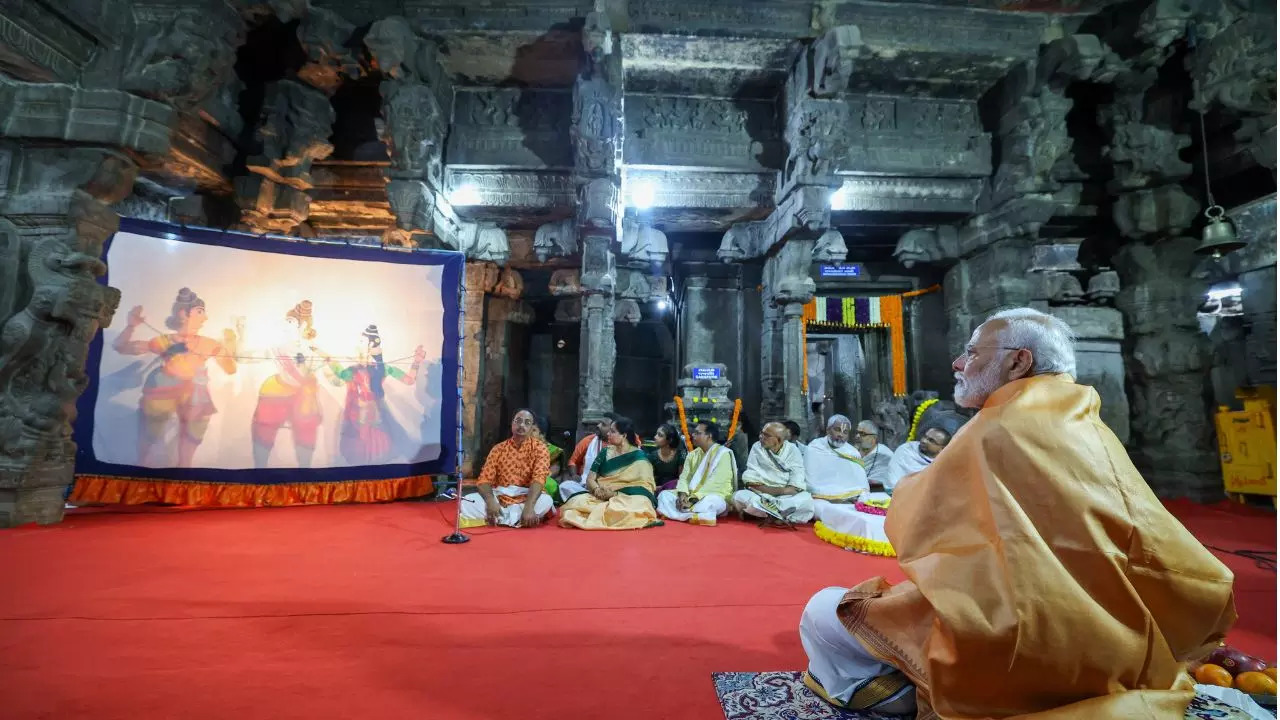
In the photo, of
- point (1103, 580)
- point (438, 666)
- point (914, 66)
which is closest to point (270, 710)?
point (438, 666)

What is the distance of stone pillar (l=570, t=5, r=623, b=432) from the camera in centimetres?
645

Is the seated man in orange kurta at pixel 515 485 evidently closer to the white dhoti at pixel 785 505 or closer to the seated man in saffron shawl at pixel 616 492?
the seated man in saffron shawl at pixel 616 492

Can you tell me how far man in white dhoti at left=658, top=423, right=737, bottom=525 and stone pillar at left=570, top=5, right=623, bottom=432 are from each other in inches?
73.4

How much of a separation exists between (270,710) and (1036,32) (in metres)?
9.82

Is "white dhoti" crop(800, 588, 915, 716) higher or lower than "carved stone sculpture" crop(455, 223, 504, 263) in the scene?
lower

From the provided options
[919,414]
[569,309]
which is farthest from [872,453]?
[569,309]

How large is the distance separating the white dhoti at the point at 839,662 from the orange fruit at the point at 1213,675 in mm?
1183

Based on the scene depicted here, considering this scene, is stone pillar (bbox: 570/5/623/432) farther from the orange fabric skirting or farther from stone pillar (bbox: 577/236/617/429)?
the orange fabric skirting

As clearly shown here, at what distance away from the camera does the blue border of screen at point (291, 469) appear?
4934mm

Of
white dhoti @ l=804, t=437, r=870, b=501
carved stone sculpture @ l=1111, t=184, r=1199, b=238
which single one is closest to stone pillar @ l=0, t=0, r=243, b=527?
white dhoti @ l=804, t=437, r=870, b=501

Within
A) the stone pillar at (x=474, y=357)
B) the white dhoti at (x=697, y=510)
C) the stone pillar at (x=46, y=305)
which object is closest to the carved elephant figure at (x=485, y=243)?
the stone pillar at (x=474, y=357)

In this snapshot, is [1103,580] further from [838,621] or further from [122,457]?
[122,457]

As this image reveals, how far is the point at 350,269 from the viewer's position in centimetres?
563

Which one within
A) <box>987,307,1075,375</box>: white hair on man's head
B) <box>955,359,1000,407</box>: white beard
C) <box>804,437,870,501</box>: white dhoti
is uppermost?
<box>987,307,1075,375</box>: white hair on man's head
